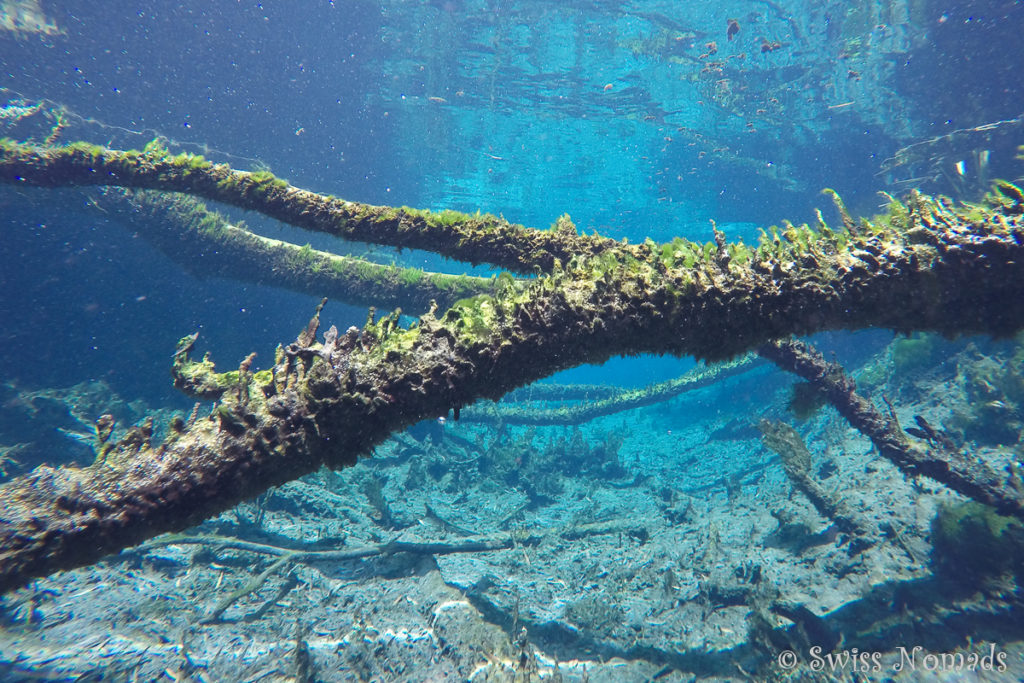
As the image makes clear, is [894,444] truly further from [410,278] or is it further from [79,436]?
[79,436]

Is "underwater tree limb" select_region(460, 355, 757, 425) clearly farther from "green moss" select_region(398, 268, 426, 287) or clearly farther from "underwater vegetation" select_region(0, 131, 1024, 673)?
"green moss" select_region(398, 268, 426, 287)

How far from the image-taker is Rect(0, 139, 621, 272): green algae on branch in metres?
4.68

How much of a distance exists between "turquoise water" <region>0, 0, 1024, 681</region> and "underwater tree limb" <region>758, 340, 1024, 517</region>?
2.67ft

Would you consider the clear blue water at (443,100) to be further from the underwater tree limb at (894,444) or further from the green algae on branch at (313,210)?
the underwater tree limb at (894,444)

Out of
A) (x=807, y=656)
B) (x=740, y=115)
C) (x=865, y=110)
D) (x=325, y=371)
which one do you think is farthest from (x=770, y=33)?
(x=325, y=371)

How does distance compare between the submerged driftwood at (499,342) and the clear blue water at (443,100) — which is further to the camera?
the clear blue water at (443,100)

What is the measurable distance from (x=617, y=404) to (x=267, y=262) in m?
12.6

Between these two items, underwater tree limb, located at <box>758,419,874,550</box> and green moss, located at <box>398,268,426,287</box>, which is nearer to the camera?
underwater tree limb, located at <box>758,419,874,550</box>

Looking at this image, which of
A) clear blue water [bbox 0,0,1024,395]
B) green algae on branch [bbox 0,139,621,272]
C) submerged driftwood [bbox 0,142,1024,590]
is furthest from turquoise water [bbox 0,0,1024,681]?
submerged driftwood [bbox 0,142,1024,590]

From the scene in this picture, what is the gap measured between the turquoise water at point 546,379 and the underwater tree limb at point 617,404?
2.75 feet

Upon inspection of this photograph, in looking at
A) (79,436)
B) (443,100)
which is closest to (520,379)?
(79,436)

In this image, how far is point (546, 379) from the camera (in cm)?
1091

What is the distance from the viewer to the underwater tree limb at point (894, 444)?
5.83 metres

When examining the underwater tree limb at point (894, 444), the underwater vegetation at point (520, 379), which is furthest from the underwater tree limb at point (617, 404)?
the underwater tree limb at point (894, 444)
